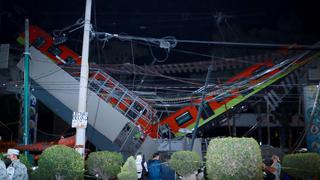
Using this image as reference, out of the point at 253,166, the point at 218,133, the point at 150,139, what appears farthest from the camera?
the point at 218,133

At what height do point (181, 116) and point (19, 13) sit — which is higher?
point (19, 13)

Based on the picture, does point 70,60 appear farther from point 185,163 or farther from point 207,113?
point 185,163

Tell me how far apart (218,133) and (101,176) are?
1603 cm

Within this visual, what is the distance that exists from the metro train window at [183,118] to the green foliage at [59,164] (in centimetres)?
936

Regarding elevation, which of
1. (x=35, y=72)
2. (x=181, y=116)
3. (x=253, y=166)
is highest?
(x=35, y=72)

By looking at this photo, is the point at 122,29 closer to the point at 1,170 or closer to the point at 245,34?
the point at 245,34

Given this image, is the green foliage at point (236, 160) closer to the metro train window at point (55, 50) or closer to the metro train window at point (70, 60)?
the metro train window at point (70, 60)

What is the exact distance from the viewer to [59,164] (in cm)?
1097

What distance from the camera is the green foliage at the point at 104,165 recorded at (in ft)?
40.2

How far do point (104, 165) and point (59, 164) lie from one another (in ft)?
5.56

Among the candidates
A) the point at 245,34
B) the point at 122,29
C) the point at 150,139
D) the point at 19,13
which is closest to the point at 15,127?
the point at 19,13

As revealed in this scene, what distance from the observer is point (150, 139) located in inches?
710

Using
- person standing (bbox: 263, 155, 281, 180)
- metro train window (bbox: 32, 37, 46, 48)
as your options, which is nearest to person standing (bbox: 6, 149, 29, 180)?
person standing (bbox: 263, 155, 281, 180)

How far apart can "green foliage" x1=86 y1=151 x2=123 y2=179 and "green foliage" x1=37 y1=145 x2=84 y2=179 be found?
1.13 metres
